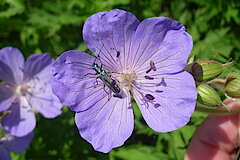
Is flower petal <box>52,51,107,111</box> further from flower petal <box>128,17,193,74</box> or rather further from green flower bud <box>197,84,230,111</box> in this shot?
green flower bud <box>197,84,230,111</box>

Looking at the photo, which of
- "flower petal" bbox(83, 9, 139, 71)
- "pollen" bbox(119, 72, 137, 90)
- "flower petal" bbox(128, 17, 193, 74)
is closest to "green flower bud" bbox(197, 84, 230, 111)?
"flower petal" bbox(128, 17, 193, 74)

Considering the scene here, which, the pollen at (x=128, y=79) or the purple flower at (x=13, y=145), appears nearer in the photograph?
the pollen at (x=128, y=79)

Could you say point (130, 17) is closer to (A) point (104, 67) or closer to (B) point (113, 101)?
(A) point (104, 67)

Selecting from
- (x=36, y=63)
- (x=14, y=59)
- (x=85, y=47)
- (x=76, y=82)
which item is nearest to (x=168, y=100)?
(x=76, y=82)

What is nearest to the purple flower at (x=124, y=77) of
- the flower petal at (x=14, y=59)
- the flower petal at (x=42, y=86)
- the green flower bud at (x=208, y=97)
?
the green flower bud at (x=208, y=97)

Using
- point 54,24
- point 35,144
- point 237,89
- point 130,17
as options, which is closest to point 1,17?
point 54,24

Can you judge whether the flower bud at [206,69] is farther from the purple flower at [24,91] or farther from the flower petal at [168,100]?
the purple flower at [24,91]

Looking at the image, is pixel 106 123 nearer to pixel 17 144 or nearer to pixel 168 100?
pixel 168 100
